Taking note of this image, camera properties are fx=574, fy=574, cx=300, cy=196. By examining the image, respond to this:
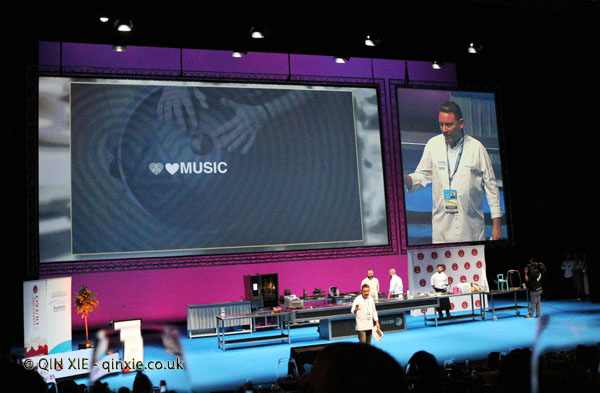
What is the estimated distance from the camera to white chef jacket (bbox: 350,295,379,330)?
896 centimetres

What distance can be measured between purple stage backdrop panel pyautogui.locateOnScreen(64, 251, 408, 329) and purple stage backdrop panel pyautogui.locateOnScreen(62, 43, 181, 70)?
476 cm

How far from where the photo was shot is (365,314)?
9008mm

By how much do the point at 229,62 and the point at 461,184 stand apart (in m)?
6.35

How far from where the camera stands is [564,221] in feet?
49.8

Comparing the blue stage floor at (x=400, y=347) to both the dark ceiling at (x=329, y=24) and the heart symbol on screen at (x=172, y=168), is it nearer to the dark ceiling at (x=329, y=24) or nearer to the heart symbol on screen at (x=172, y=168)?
the heart symbol on screen at (x=172, y=168)

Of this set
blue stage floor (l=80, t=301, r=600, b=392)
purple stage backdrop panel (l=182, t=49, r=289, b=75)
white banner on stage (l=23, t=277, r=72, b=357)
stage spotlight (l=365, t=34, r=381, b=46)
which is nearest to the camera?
blue stage floor (l=80, t=301, r=600, b=392)

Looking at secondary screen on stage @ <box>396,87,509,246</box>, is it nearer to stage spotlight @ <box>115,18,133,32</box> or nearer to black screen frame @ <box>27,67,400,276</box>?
black screen frame @ <box>27,67,400,276</box>

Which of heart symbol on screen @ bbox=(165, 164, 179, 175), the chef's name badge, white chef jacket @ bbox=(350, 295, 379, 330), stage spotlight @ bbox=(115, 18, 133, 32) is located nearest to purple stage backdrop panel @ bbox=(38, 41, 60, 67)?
heart symbol on screen @ bbox=(165, 164, 179, 175)

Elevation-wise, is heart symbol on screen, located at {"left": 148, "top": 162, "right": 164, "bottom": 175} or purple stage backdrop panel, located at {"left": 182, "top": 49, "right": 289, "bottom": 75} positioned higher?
purple stage backdrop panel, located at {"left": 182, "top": 49, "right": 289, "bottom": 75}

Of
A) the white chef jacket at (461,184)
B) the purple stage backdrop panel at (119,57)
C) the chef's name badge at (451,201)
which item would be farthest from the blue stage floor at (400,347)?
the purple stage backdrop panel at (119,57)

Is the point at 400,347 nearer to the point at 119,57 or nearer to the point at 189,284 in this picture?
the point at 189,284

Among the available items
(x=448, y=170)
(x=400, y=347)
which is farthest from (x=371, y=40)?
(x=400, y=347)

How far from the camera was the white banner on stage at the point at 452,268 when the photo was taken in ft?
43.5

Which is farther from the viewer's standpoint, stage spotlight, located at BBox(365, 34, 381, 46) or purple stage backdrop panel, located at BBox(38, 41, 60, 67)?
purple stage backdrop panel, located at BBox(38, 41, 60, 67)
